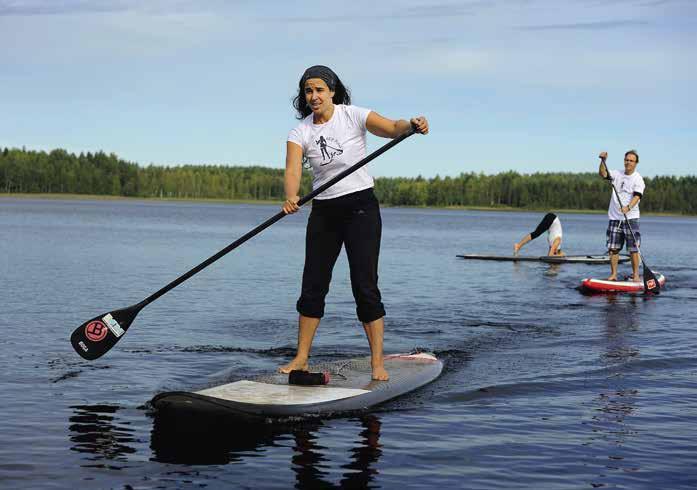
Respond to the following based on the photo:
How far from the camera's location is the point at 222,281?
74.5 feet

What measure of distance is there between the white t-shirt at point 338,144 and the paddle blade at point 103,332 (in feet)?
8.09

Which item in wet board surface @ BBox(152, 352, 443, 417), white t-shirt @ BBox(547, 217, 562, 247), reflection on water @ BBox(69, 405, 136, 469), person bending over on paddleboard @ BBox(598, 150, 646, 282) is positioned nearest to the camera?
reflection on water @ BBox(69, 405, 136, 469)

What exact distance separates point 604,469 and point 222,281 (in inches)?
667

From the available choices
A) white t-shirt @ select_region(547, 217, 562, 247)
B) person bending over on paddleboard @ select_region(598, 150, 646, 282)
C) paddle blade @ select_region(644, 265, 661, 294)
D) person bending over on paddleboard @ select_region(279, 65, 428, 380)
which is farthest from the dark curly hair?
white t-shirt @ select_region(547, 217, 562, 247)

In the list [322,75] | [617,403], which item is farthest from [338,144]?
[617,403]

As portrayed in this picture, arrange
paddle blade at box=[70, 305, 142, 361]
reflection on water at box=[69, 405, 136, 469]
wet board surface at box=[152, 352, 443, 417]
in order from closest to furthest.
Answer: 1. reflection on water at box=[69, 405, 136, 469]
2. wet board surface at box=[152, 352, 443, 417]
3. paddle blade at box=[70, 305, 142, 361]

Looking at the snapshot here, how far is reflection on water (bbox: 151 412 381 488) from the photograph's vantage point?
633cm

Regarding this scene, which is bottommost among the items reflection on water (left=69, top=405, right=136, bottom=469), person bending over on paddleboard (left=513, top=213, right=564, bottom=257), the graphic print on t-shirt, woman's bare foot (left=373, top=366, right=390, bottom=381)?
reflection on water (left=69, top=405, right=136, bottom=469)

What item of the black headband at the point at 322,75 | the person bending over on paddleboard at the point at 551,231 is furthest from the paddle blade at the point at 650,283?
the black headband at the point at 322,75

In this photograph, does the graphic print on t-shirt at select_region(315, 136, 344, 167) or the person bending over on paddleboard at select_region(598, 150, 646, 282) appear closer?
the graphic print on t-shirt at select_region(315, 136, 344, 167)

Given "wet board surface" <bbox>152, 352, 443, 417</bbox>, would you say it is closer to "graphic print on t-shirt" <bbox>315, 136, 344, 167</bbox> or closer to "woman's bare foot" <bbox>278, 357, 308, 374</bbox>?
"woman's bare foot" <bbox>278, 357, 308, 374</bbox>

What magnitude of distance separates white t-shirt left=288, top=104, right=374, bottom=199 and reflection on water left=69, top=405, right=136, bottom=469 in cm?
252

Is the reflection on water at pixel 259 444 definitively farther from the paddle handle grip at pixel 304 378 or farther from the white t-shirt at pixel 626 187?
the white t-shirt at pixel 626 187

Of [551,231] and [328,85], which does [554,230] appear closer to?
[551,231]
